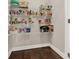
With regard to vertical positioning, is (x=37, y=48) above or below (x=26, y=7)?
below

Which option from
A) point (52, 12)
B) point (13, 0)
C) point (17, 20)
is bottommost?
point (17, 20)

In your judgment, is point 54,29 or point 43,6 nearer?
point 54,29

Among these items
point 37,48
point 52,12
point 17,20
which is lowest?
point 37,48

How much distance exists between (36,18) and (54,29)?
0.79 metres

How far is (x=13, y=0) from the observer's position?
3.66 metres

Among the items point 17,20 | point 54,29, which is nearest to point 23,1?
point 17,20

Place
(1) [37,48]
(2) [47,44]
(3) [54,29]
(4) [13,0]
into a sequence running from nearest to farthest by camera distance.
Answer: (4) [13,0], (3) [54,29], (1) [37,48], (2) [47,44]

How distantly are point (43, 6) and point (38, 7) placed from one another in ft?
0.60

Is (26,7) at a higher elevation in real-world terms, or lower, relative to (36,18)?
higher
